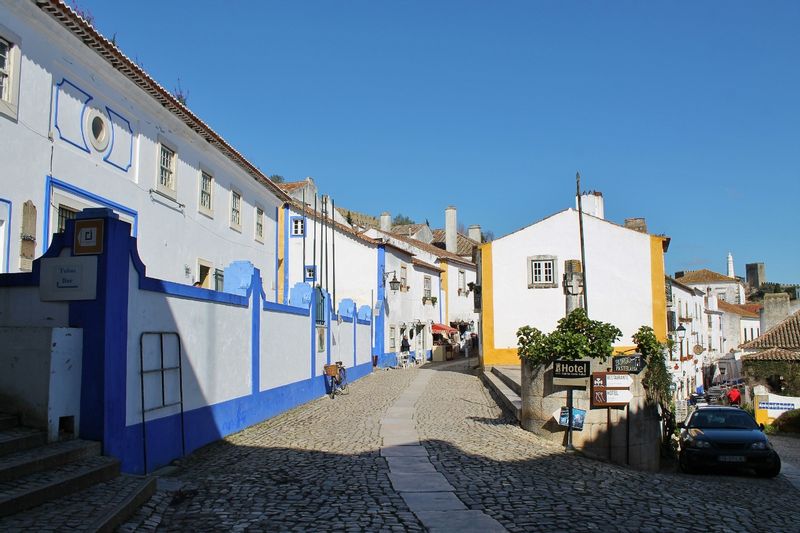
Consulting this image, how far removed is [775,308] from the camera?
52.7m

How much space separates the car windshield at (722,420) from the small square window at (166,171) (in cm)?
1275

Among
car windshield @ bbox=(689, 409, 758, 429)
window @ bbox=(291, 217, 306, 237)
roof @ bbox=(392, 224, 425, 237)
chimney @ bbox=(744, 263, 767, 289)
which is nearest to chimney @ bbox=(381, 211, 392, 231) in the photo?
roof @ bbox=(392, 224, 425, 237)

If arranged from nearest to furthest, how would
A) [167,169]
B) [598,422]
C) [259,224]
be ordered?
[598,422] < [167,169] < [259,224]

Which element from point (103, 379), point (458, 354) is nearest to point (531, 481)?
point (103, 379)

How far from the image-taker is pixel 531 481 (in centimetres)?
812

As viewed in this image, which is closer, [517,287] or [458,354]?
[517,287]

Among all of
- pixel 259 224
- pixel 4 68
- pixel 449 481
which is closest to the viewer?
pixel 449 481

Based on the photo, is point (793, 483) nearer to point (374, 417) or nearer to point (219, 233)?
point (374, 417)

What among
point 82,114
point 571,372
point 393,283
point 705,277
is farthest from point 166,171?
point 705,277

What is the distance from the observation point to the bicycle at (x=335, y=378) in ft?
57.9

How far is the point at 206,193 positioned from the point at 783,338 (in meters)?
29.3

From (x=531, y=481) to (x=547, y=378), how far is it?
11.6 ft

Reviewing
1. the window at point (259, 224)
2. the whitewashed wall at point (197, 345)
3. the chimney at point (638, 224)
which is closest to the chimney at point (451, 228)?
the chimney at point (638, 224)

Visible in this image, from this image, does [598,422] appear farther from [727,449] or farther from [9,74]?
[9,74]
